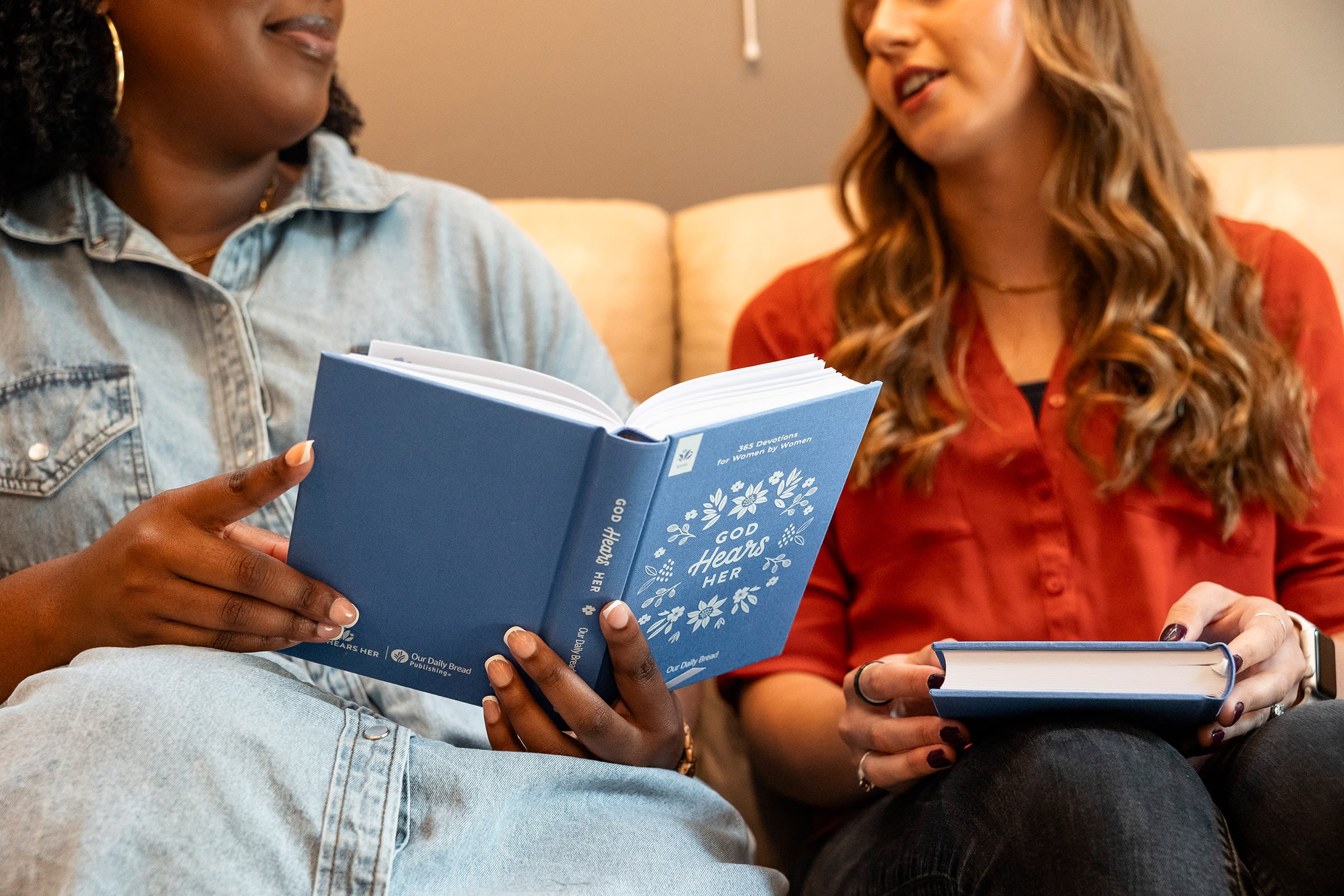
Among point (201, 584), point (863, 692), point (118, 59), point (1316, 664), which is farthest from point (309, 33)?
point (1316, 664)

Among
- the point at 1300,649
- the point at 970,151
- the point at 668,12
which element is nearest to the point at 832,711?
the point at 1300,649

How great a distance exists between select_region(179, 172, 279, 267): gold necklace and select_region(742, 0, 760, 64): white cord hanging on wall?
3.12 ft

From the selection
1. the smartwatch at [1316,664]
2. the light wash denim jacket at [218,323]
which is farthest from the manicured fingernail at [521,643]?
the smartwatch at [1316,664]

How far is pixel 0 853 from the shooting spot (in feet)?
2.00

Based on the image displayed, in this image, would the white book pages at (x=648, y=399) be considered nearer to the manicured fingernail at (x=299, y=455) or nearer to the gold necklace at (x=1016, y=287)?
the manicured fingernail at (x=299, y=455)

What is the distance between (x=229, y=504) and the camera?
0.72 m

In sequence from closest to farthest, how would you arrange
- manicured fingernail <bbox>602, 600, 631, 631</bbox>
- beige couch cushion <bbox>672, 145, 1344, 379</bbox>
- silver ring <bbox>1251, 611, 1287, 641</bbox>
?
1. manicured fingernail <bbox>602, 600, 631, 631</bbox>
2. silver ring <bbox>1251, 611, 1287, 641</bbox>
3. beige couch cushion <bbox>672, 145, 1344, 379</bbox>

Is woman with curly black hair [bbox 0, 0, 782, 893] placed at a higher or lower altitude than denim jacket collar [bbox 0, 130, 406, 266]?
lower

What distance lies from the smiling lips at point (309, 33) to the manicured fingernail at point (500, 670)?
615mm

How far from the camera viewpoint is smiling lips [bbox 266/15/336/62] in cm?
100

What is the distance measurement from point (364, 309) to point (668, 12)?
103 cm

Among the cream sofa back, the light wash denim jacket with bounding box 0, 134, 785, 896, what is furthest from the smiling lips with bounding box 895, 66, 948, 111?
the light wash denim jacket with bounding box 0, 134, 785, 896

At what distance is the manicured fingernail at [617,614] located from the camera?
721mm

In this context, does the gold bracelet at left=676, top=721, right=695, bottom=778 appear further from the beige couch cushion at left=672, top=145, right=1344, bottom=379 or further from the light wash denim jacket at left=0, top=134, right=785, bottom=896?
the beige couch cushion at left=672, top=145, right=1344, bottom=379
